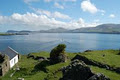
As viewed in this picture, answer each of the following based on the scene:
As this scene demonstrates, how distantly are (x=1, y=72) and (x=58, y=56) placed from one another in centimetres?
1632

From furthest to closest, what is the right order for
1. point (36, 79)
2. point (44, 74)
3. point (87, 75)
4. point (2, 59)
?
point (2, 59), point (44, 74), point (36, 79), point (87, 75)

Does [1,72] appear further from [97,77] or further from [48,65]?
[97,77]

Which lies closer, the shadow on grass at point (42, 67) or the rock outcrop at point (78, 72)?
the rock outcrop at point (78, 72)

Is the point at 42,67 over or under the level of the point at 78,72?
under

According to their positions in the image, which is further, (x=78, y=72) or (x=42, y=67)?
(x=42, y=67)

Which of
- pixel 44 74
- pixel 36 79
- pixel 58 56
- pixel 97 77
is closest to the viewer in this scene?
pixel 97 77

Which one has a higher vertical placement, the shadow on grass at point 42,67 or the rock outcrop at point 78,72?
the rock outcrop at point 78,72

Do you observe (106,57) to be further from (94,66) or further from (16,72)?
(16,72)

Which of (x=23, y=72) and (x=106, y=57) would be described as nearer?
(x=23, y=72)

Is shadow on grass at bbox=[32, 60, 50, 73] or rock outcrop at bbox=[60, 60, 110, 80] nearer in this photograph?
rock outcrop at bbox=[60, 60, 110, 80]

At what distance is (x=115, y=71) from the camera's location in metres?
39.0

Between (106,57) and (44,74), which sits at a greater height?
(106,57)

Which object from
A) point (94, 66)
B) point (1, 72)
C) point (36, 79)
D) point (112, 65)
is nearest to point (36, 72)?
point (36, 79)

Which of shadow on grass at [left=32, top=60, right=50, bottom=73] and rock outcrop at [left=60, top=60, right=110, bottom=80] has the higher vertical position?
rock outcrop at [left=60, top=60, right=110, bottom=80]
